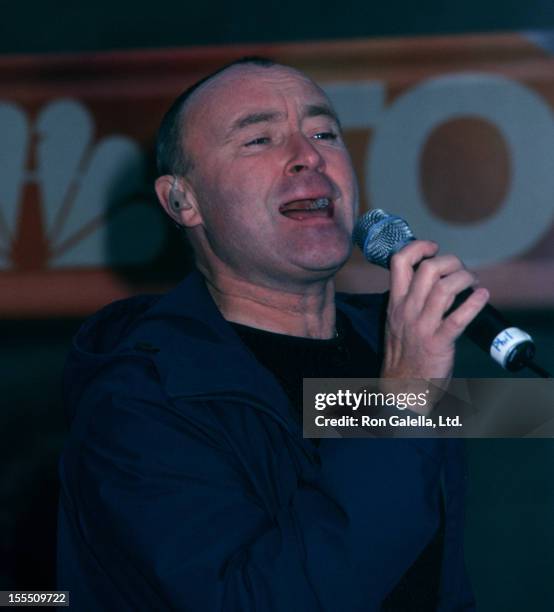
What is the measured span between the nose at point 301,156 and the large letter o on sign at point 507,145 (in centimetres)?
164

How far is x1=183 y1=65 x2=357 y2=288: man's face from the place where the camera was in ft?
4.09

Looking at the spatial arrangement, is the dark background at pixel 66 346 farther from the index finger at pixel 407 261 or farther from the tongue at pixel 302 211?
the index finger at pixel 407 261

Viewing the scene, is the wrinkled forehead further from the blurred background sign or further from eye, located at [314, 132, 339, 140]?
the blurred background sign

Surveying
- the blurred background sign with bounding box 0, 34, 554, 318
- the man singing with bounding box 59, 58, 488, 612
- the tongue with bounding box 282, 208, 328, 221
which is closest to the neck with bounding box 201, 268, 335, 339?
the man singing with bounding box 59, 58, 488, 612

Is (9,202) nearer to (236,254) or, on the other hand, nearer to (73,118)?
(73,118)

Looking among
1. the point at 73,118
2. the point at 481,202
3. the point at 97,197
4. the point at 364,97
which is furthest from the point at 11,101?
the point at 481,202

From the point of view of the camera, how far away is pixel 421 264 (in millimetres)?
905

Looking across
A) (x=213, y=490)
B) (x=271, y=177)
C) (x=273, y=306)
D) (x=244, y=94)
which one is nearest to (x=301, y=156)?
(x=271, y=177)

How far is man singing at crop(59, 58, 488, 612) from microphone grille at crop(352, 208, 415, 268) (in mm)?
70

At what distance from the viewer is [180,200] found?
1.40 metres

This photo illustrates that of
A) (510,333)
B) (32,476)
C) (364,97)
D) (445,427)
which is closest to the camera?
(510,333)

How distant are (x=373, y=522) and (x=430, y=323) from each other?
0.26 metres

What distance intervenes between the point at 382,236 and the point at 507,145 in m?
1.94

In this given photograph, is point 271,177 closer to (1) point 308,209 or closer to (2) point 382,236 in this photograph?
(1) point 308,209
